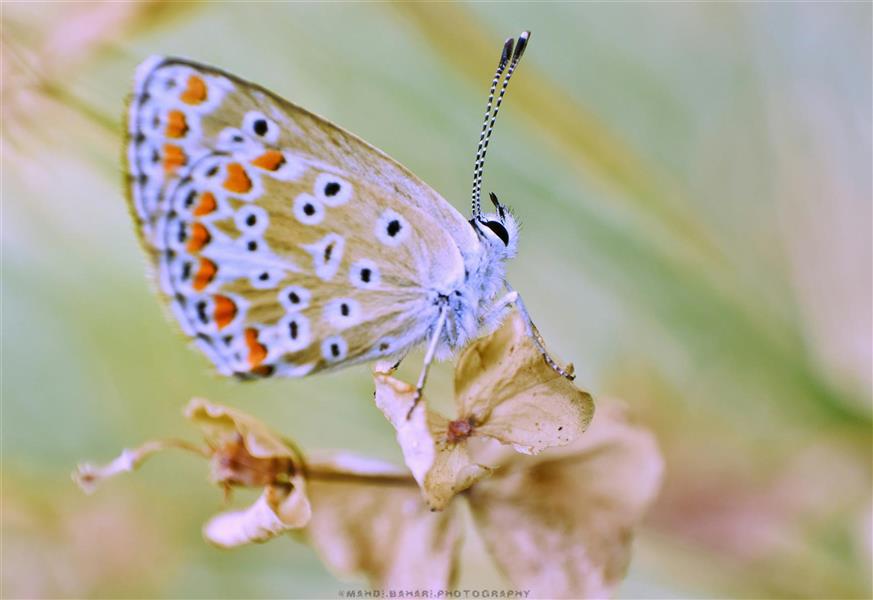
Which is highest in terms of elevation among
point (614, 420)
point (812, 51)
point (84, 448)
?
point (812, 51)

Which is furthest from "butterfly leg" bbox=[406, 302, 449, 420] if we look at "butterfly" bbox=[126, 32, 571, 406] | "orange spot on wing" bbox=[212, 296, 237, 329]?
"orange spot on wing" bbox=[212, 296, 237, 329]

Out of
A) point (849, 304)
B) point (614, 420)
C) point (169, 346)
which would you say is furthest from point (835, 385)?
point (169, 346)

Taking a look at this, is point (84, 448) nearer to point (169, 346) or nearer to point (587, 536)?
point (169, 346)

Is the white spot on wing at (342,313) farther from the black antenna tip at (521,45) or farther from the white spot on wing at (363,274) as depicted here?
the black antenna tip at (521,45)

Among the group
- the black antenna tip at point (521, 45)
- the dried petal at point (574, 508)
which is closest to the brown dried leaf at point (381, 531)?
the dried petal at point (574, 508)

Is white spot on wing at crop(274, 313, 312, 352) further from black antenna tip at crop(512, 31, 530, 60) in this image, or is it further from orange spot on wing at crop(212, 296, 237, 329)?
black antenna tip at crop(512, 31, 530, 60)

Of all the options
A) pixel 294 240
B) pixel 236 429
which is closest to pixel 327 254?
pixel 294 240
